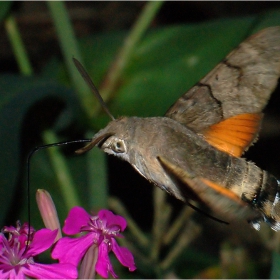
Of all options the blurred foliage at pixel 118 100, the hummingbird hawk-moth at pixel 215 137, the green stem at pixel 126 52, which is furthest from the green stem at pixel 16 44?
the hummingbird hawk-moth at pixel 215 137

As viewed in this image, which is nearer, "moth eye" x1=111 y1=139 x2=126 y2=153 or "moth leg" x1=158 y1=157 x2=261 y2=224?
"moth leg" x1=158 y1=157 x2=261 y2=224

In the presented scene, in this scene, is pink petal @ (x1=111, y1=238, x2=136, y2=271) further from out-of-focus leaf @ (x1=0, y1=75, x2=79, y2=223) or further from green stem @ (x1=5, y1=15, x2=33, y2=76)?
green stem @ (x1=5, y1=15, x2=33, y2=76)

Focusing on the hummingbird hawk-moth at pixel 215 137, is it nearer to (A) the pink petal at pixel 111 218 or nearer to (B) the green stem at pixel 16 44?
(A) the pink petal at pixel 111 218

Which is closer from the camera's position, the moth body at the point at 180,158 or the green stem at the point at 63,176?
the moth body at the point at 180,158

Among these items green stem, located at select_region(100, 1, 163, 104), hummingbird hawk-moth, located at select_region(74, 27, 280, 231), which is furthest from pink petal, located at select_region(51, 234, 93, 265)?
green stem, located at select_region(100, 1, 163, 104)

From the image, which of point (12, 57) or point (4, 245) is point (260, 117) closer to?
point (4, 245)

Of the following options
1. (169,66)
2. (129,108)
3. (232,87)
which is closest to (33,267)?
(232,87)

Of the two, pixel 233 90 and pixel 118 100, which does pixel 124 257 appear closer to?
pixel 233 90
